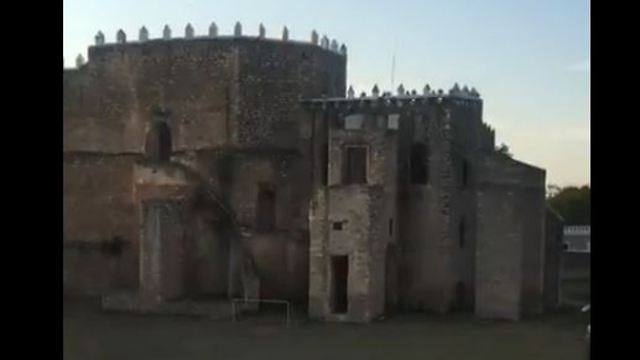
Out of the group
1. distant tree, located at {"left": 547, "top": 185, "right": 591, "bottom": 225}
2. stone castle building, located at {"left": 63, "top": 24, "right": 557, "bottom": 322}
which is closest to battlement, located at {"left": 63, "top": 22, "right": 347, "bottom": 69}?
stone castle building, located at {"left": 63, "top": 24, "right": 557, "bottom": 322}

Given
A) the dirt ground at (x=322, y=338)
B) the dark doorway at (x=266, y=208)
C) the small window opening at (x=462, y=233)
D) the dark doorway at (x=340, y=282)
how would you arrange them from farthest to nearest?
the dark doorway at (x=266, y=208) < the small window opening at (x=462, y=233) < the dark doorway at (x=340, y=282) < the dirt ground at (x=322, y=338)

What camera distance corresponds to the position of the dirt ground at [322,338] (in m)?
17.4

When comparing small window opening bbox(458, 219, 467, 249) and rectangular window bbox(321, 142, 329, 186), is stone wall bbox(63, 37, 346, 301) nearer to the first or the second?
rectangular window bbox(321, 142, 329, 186)

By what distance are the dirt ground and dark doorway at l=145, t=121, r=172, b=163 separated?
19.9 ft

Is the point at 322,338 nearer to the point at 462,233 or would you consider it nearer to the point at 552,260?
the point at 462,233

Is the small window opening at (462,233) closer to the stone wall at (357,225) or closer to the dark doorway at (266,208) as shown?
the stone wall at (357,225)

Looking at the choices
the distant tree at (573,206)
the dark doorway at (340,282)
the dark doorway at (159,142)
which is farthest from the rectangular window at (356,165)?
the distant tree at (573,206)

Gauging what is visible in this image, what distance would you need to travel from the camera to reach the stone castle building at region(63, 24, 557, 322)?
878 inches

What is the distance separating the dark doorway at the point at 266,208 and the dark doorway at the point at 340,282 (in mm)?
3680

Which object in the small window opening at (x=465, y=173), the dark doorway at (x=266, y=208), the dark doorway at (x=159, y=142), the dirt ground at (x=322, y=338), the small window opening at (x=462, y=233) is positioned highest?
the dark doorway at (x=159, y=142)

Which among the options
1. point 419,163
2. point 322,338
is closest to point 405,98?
point 419,163
